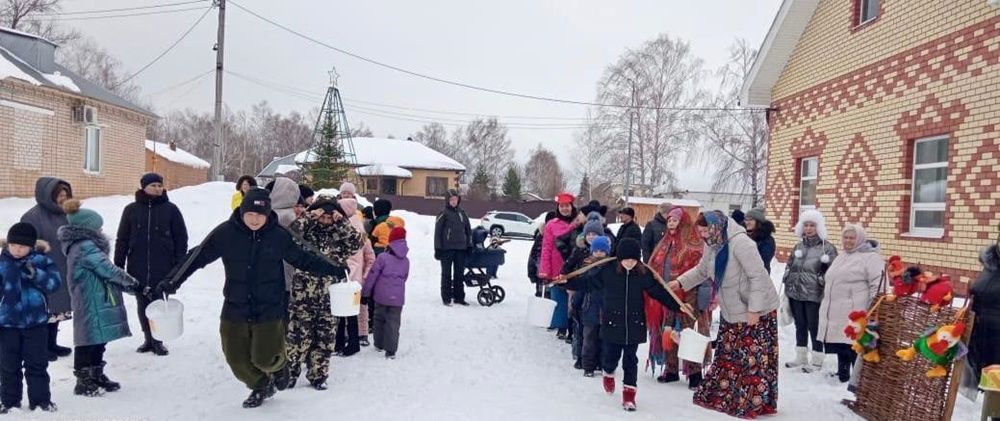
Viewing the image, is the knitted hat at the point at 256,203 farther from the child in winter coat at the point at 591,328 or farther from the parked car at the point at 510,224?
the parked car at the point at 510,224

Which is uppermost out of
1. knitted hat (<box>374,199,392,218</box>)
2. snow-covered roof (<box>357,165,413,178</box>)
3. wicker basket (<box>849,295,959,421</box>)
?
snow-covered roof (<box>357,165,413,178</box>)

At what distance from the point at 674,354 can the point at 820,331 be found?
155 cm

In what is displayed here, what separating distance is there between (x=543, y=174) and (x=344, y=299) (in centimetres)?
8416

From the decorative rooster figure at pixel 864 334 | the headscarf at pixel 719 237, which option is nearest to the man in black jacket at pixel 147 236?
the headscarf at pixel 719 237

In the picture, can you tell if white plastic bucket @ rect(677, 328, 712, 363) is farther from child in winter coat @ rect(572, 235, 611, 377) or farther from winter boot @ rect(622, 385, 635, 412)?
child in winter coat @ rect(572, 235, 611, 377)

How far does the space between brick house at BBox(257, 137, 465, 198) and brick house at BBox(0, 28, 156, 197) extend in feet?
79.7

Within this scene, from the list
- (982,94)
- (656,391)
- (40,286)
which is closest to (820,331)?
(656,391)

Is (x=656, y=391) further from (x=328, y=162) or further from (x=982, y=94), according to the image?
(x=328, y=162)

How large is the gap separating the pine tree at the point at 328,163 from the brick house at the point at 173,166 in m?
12.7

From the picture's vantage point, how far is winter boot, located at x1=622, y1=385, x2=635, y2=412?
224 inches

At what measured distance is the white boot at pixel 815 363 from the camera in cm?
739

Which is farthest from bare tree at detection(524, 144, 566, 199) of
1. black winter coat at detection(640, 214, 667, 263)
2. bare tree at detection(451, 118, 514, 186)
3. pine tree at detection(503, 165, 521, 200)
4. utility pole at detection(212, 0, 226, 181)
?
black winter coat at detection(640, 214, 667, 263)

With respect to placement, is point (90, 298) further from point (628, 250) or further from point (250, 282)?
point (628, 250)

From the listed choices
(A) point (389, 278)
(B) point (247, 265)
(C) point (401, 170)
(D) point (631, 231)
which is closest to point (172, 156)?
(C) point (401, 170)
